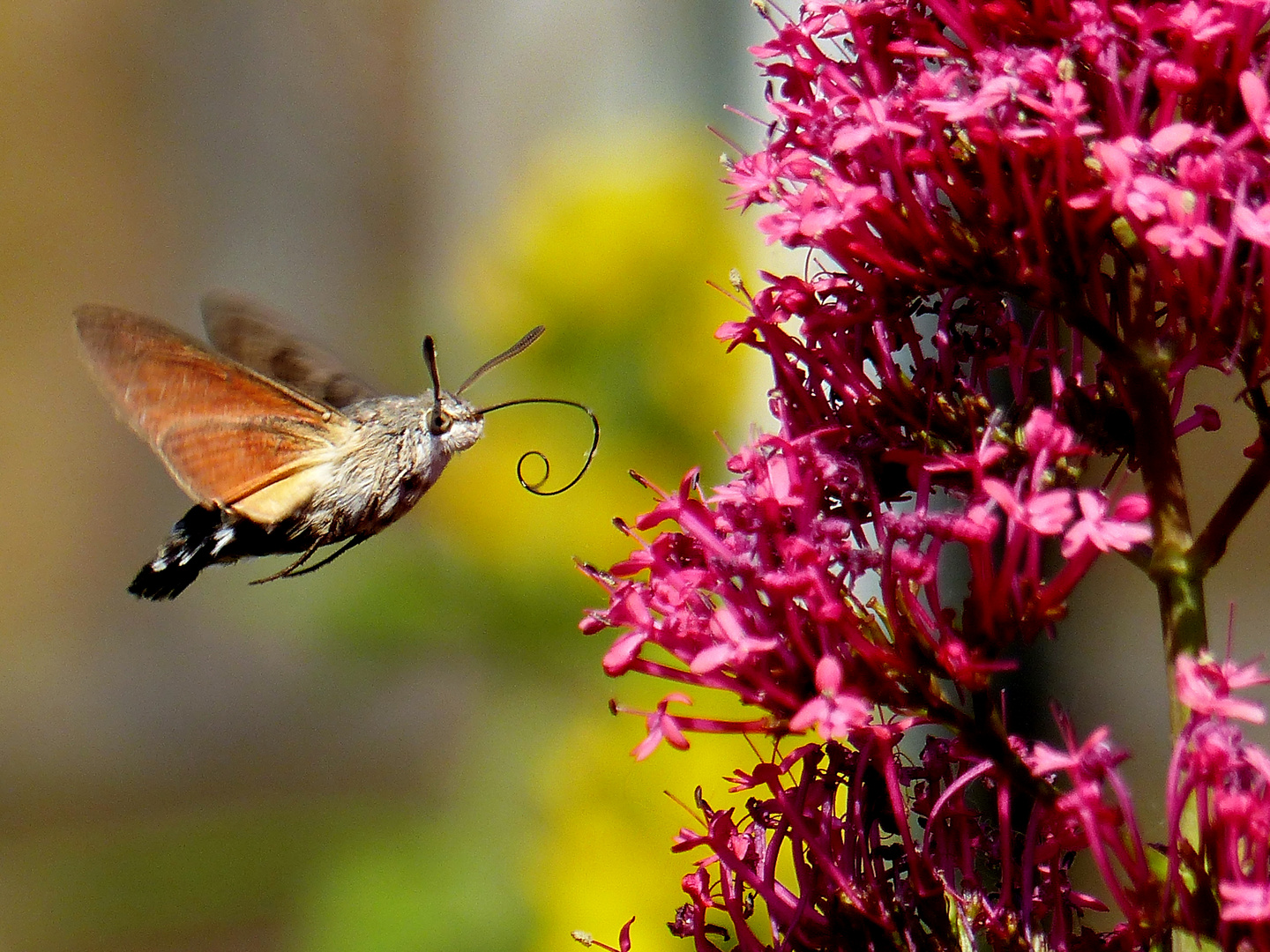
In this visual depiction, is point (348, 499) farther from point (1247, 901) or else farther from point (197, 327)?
point (197, 327)

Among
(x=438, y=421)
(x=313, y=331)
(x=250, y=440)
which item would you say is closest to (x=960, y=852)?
(x=438, y=421)

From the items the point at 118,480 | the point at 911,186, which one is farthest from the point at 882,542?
the point at 118,480

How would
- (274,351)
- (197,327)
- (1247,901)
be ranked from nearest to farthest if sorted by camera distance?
(1247,901) → (274,351) → (197,327)

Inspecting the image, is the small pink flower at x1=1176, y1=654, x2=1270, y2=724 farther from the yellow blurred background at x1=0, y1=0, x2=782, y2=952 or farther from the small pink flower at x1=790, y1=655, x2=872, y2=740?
the yellow blurred background at x1=0, y1=0, x2=782, y2=952

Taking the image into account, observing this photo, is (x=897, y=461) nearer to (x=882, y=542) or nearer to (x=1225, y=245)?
(x=882, y=542)

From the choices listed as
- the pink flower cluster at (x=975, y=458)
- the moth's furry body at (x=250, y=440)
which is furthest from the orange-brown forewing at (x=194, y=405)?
the pink flower cluster at (x=975, y=458)

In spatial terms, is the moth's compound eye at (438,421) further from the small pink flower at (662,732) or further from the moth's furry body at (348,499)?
the small pink flower at (662,732)

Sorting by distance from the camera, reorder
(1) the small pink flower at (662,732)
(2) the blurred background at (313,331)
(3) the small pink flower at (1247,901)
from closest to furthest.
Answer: (3) the small pink flower at (1247,901) → (1) the small pink flower at (662,732) → (2) the blurred background at (313,331)
